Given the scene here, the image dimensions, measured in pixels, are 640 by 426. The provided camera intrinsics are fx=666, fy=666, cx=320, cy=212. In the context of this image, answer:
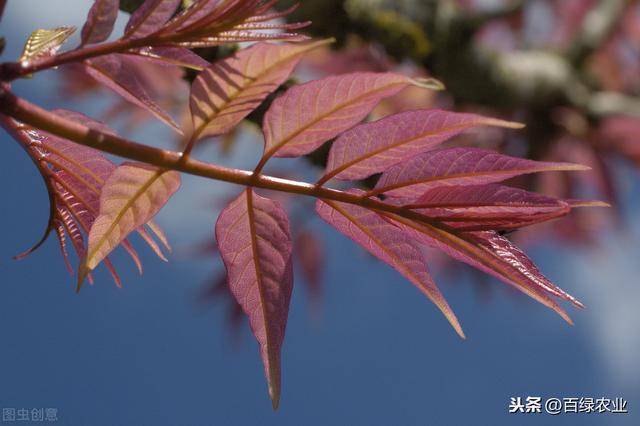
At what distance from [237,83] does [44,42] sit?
145 mm

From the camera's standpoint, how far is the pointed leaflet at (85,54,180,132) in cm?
44

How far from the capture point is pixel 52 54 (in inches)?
17.9

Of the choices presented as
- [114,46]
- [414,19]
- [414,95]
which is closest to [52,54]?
[114,46]

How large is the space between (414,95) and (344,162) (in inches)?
68.5

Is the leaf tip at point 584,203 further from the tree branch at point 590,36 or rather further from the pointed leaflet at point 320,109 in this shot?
the tree branch at point 590,36

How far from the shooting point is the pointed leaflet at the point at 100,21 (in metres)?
0.43

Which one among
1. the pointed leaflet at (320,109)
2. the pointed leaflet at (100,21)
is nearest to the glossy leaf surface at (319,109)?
the pointed leaflet at (320,109)

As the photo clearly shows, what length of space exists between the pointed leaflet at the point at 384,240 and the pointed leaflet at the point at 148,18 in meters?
0.16

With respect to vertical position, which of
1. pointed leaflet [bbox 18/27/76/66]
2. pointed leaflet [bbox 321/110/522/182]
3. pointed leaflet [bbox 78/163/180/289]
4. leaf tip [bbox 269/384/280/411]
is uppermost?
pointed leaflet [bbox 18/27/76/66]

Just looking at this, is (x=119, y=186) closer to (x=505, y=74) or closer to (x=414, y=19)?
(x=414, y=19)

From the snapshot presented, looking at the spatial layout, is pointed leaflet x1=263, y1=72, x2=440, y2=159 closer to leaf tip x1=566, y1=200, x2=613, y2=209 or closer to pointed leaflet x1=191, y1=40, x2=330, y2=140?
pointed leaflet x1=191, y1=40, x2=330, y2=140

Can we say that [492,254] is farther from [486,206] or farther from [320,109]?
[320,109]

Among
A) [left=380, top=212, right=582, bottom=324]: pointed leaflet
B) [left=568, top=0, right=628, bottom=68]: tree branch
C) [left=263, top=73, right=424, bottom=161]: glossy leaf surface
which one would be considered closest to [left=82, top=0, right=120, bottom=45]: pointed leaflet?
[left=263, top=73, right=424, bottom=161]: glossy leaf surface

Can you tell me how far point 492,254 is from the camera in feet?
1.48
